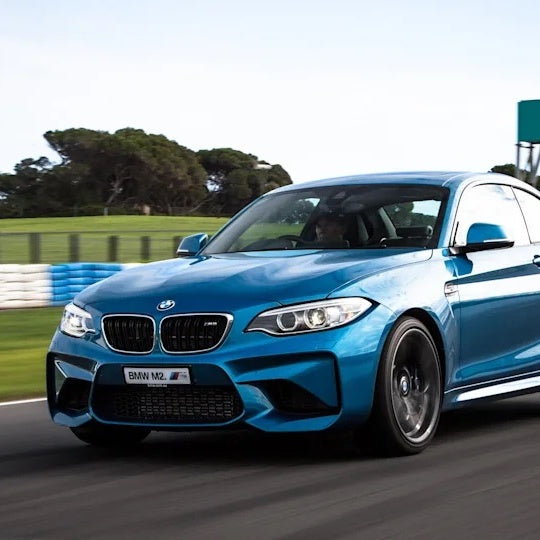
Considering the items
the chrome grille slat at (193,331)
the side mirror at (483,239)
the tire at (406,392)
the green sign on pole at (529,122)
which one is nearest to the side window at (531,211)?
the side mirror at (483,239)

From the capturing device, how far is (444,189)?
7.84 meters

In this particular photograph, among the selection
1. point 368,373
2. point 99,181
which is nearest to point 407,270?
point 368,373

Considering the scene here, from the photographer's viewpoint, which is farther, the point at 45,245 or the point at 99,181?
the point at 99,181

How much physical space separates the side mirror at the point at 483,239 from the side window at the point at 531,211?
76cm

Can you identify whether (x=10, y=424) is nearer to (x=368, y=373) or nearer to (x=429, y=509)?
(x=368, y=373)

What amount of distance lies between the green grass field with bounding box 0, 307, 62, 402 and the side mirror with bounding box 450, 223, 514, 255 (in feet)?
13.8

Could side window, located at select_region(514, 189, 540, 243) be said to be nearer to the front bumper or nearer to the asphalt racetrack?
the asphalt racetrack

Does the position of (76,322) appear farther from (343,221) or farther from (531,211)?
(531,211)

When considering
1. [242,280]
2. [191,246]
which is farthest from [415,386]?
[191,246]

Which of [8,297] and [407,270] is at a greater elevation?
[407,270]

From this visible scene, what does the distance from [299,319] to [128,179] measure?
9215 cm

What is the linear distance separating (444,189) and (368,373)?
1.73 meters

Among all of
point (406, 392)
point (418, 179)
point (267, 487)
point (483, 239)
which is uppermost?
point (418, 179)

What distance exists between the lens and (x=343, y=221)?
7.79m
